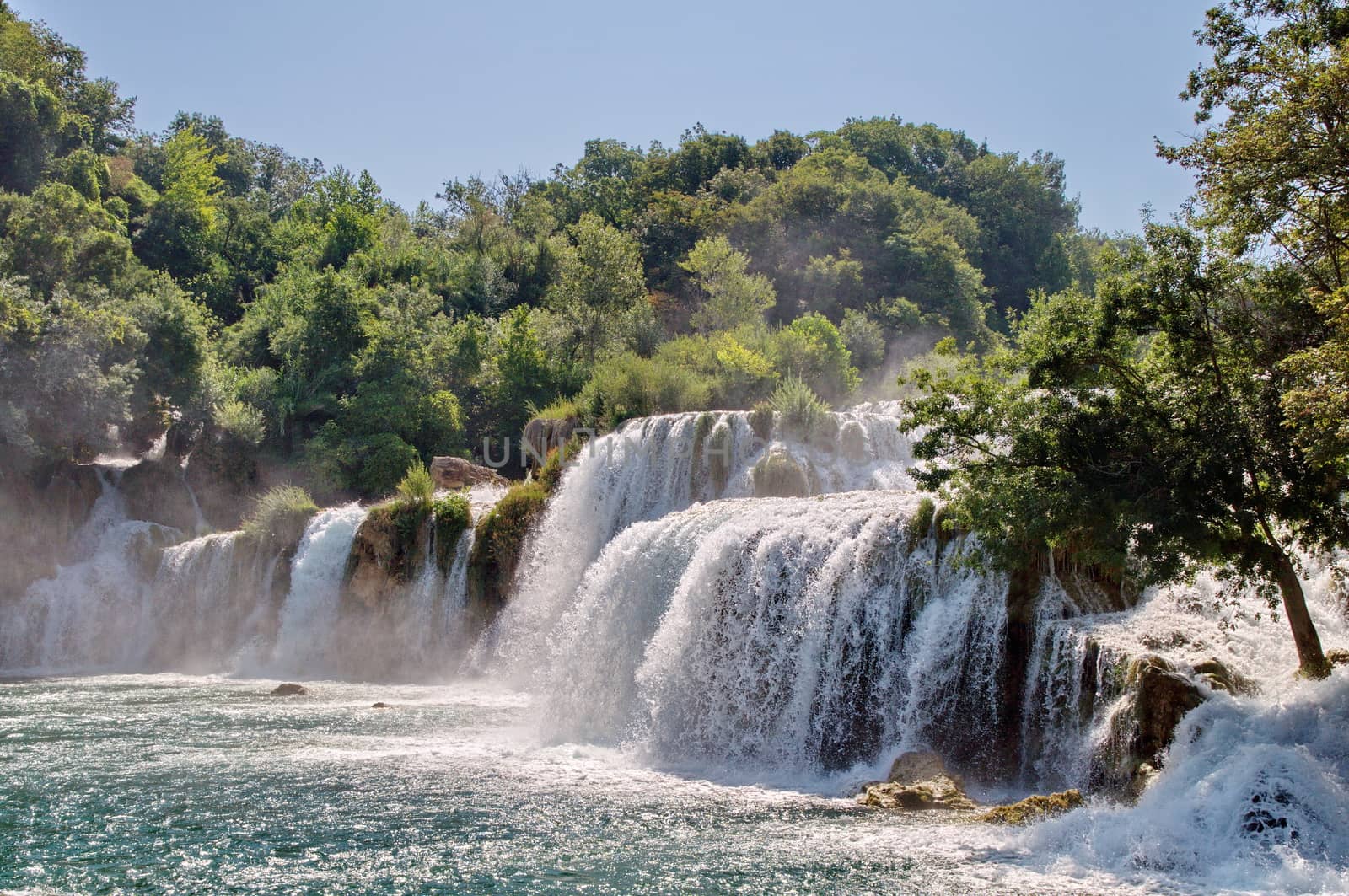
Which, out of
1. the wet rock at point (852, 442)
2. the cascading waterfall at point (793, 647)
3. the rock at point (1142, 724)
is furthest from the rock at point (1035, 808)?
the wet rock at point (852, 442)

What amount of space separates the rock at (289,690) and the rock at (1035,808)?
15.1m

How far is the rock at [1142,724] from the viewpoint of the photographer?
11008mm

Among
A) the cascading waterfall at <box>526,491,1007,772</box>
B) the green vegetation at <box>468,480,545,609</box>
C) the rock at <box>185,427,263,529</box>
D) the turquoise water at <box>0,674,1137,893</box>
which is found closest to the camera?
the turquoise water at <box>0,674,1137,893</box>

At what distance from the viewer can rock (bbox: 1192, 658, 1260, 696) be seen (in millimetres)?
11141

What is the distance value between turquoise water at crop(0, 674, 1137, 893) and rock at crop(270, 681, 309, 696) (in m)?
4.32

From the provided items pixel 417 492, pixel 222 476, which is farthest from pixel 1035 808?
pixel 222 476

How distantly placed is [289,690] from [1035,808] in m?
15.9

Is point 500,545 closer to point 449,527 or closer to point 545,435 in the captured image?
point 449,527

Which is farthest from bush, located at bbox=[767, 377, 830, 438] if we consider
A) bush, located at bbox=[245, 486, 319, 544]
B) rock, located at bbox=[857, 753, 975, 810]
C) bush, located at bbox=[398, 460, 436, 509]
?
rock, located at bbox=[857, 753, 975, 810]

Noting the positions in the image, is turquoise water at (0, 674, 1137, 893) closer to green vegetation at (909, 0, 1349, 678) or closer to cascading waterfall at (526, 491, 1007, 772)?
cascading waterfall at (526, 491, 1007, 772)

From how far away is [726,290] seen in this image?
43125mm

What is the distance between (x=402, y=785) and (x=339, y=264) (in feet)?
133

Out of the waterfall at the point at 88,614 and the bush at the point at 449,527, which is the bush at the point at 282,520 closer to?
the waterfall at the point at 88,614

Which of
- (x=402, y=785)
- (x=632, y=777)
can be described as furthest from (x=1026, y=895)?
(x=402, y=785)
